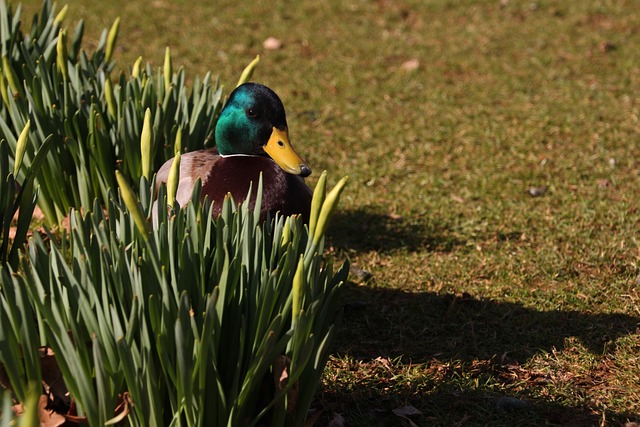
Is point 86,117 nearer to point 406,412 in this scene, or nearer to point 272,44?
point 406,412

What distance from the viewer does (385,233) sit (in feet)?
13.8

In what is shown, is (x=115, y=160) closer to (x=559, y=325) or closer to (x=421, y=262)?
(x=421, y=262)

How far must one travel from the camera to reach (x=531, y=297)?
3.58m

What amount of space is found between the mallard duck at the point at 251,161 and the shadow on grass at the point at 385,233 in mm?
952

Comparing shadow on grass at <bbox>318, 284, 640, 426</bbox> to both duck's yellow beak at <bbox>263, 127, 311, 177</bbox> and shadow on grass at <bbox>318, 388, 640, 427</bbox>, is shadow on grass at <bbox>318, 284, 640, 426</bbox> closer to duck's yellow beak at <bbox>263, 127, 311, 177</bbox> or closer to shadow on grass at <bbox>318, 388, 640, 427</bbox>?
shadow on grass at <bbox>318, 388, 640, 427</bbox>

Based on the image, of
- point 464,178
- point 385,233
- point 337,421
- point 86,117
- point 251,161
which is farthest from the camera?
point 464,178

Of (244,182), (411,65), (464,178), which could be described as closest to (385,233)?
(464,178)

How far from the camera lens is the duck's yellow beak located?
307cm

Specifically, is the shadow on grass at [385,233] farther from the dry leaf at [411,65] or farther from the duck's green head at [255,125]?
the dry leaf at [411,65]

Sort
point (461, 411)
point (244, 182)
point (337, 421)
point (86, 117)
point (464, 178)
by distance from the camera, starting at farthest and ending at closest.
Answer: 1. point (464, 178)
2. point (86, 117)
3. point (244, 182)
4. point (461, 411)
5. point (337, 421)

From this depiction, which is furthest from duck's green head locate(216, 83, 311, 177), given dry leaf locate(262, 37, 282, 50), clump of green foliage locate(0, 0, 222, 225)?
dry leaf locate(262, 37, 282, 50)

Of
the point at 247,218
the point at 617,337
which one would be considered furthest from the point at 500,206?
the point at 247,218

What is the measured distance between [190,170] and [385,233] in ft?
4.40

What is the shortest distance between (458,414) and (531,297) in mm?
925
